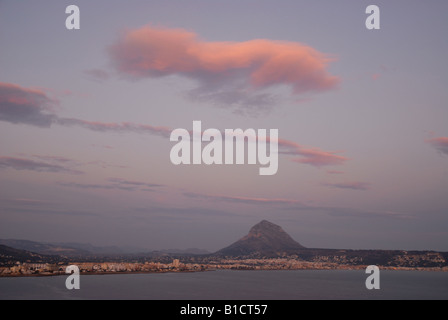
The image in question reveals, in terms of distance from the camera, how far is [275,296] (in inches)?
4631
